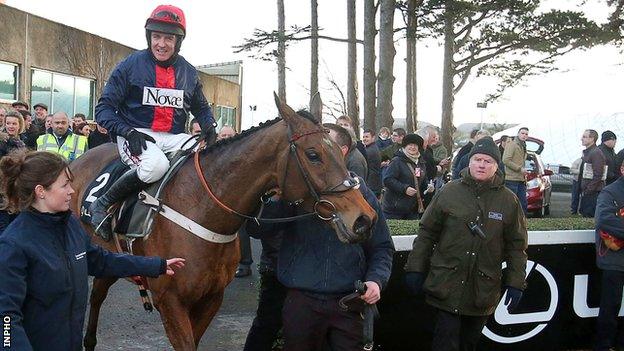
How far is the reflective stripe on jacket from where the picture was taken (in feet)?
30.7

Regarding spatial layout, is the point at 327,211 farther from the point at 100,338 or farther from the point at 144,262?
the point at 100,338

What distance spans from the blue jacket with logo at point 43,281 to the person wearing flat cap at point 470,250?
2321 millimetres

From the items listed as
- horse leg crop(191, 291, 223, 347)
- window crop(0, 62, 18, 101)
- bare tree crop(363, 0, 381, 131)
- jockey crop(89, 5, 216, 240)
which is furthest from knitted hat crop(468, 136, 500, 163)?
window crop(0, 62, 18, 101)

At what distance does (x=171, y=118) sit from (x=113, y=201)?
0.72 meters

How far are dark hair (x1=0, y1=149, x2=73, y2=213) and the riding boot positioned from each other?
1.22 metres

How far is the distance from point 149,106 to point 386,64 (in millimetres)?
12373

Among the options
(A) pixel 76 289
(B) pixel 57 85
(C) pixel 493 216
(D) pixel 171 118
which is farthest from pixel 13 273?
(B) pixel 57 85

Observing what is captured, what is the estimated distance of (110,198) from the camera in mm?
4137

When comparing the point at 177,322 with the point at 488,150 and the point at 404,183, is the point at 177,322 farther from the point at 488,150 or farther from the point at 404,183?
the point at 404,183

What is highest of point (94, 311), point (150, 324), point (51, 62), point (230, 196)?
point (51, 62)

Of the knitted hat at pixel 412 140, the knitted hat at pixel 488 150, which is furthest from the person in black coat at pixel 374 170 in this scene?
the knitted hat at pixel 488 150

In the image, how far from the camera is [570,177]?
26.1m

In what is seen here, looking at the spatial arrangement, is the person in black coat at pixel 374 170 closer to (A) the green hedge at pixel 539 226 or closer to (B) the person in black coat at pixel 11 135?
(A) the green hedge at pixel 539 226

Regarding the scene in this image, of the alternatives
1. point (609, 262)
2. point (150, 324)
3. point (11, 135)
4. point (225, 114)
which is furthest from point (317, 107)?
point (225, 114)
